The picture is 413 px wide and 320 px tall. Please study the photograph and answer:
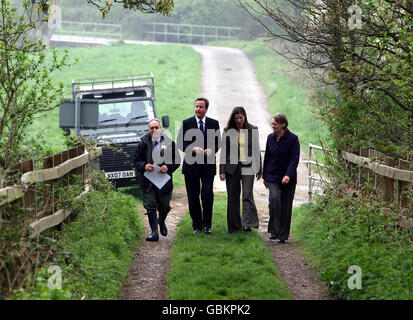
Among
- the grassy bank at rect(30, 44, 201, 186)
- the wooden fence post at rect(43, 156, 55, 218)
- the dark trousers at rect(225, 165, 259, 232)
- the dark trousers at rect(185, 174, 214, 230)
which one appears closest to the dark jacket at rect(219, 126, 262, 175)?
the dark trousers at rect(225, 165, 259, 232)

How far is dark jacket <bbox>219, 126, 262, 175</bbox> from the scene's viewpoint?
443 inches

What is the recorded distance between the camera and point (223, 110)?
32844mm

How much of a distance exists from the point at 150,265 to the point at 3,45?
4.19m

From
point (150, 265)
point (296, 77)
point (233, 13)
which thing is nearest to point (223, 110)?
point (296, 77)

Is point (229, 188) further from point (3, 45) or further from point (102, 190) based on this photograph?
point (3, 45)

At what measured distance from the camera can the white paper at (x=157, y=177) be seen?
36.5 feet

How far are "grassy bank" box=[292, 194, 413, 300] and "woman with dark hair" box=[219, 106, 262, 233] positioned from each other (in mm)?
1065

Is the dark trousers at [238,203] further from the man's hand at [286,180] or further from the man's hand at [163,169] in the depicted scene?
the man's hand at [163,169]

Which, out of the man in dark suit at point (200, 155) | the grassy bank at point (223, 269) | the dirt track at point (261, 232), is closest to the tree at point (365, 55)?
the man in dark suit at point (200, 155)

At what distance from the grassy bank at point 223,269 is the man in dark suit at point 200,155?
22.9 inches

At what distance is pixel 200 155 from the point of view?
11.1 m

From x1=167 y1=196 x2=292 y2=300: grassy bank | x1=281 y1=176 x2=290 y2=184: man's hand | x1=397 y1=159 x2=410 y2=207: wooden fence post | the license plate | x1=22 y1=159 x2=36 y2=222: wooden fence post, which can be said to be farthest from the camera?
the license plate

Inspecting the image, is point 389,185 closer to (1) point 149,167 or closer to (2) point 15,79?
(1) point 149,167

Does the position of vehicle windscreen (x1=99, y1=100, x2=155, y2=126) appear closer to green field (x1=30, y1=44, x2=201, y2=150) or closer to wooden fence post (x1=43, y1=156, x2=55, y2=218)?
wooden fence post (x1=43, y1=156, x2=55, y2=218)
